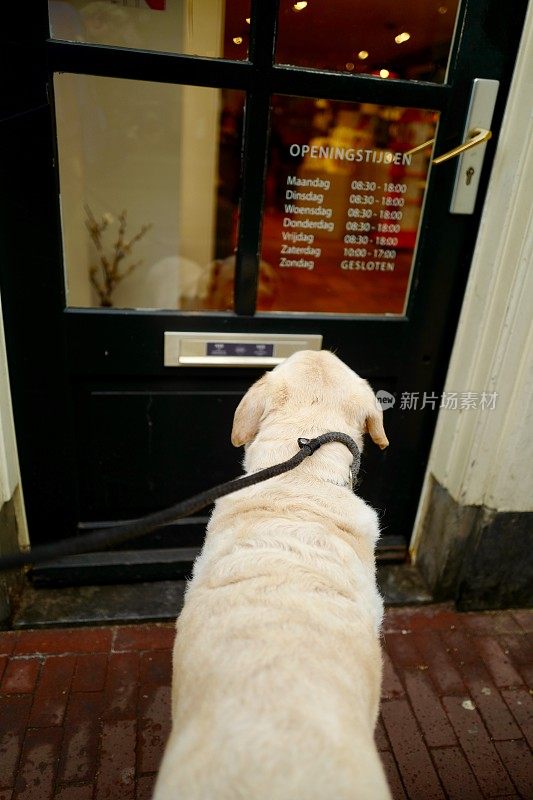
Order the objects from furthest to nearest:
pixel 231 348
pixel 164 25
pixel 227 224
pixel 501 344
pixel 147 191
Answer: pixel 147 191 < pixel 227 224 < pixel 231 348 < pixel 501 344 < pixel 164 25

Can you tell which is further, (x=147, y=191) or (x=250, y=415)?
(x=147, y=191)

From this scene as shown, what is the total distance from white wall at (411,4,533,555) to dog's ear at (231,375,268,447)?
4.40 feet

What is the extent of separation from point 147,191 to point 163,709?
316 cm

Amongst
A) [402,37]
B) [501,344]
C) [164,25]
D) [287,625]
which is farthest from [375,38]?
[287,625]

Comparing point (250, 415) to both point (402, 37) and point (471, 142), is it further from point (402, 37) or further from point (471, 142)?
point (402, 37)

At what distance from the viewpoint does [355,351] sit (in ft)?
9.71

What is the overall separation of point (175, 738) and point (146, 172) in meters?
3.37

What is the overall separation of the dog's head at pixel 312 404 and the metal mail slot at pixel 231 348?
2.46ft

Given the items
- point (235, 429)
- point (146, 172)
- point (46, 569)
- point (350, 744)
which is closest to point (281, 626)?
point (350, 744)

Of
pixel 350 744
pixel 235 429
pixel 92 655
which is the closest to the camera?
pixel 350 744

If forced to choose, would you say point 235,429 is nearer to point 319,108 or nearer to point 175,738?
point 175,738

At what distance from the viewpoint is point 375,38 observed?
2531 millimetres

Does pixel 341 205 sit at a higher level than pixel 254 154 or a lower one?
lower

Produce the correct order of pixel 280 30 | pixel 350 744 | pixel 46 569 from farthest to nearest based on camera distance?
1. pixel 46 569
2. pixel 280 30
3. pixel 350 744
